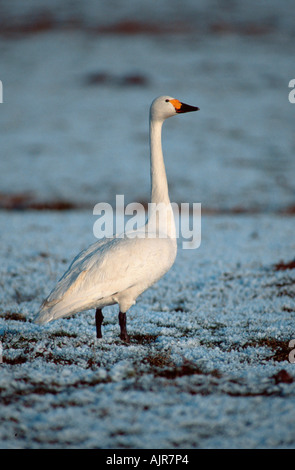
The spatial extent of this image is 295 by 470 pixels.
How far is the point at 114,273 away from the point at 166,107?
346cm

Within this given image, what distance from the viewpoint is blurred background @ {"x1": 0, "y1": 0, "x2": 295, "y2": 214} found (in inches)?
1166

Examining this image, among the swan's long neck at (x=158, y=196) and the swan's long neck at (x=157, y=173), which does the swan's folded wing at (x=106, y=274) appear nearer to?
the swan's long neck at (x=158, y=196)

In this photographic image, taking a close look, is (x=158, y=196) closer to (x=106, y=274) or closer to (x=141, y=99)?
(x=106, y=274)

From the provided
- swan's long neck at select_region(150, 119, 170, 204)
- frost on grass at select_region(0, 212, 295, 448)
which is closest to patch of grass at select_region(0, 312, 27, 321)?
frost on grass at select_region(0, 212, 295, 448)

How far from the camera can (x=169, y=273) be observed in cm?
1272

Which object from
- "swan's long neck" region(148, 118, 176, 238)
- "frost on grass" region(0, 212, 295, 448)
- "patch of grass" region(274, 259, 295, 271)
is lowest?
"frost on grass" region(0, 212, 295, 448)

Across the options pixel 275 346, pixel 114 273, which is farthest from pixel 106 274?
pixel 275 346

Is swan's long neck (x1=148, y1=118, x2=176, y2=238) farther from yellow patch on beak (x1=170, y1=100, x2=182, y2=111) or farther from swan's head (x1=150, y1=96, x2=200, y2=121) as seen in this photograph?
yellow patch on beak (x1=170, y1=100, x2=182, y2=111)

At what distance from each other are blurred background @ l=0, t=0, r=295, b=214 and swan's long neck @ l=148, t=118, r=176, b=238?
1394cm

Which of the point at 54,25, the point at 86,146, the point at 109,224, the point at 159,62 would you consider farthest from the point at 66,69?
the point at 109,224

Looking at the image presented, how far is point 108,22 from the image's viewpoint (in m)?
78.5

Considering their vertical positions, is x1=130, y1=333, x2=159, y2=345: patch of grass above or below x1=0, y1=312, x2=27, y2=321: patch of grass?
below
